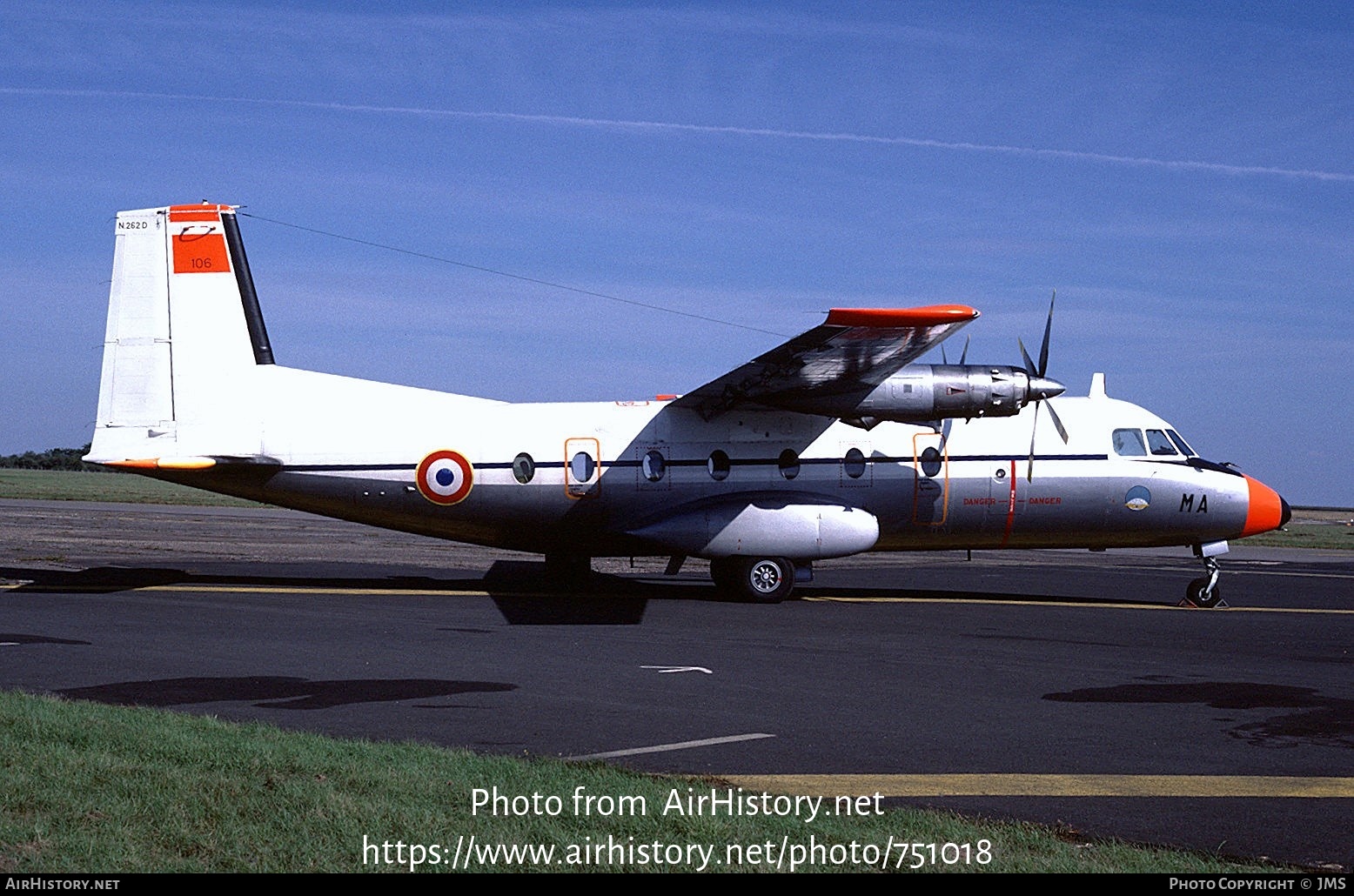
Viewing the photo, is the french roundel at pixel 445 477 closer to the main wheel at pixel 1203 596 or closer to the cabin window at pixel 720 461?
the cabin window at pixel 720 461

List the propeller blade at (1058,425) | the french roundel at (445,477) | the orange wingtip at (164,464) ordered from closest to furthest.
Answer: the orange wingtip at (164,464)
the french roundel at (445,477)
the propeller blade at (1058,425)

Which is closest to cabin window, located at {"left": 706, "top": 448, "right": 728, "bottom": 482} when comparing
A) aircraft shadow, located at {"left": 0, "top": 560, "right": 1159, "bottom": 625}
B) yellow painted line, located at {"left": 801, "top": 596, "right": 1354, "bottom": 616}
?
aircraft shadow, located at {"left": 0, "top": 560, "right": 1159, "bottom": 625}

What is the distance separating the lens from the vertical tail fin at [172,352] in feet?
70.0

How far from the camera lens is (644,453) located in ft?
72.5

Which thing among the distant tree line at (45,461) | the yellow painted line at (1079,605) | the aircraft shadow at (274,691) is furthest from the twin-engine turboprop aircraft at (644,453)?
the distant tree line at (45,461)

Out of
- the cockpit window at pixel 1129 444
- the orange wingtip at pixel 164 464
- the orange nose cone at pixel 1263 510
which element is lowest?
the orange nose cone at pixel 1263 510

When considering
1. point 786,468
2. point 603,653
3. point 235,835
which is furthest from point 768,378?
point 235,835

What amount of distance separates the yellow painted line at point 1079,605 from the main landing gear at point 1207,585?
0.17m

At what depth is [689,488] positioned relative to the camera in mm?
22125

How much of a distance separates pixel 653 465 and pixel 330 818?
15.1m

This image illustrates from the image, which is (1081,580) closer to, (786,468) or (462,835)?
(786,468)

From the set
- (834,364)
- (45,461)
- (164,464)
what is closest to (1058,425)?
(834,364)

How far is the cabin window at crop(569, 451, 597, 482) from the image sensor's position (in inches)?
865

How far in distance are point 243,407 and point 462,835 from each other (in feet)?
53.1
